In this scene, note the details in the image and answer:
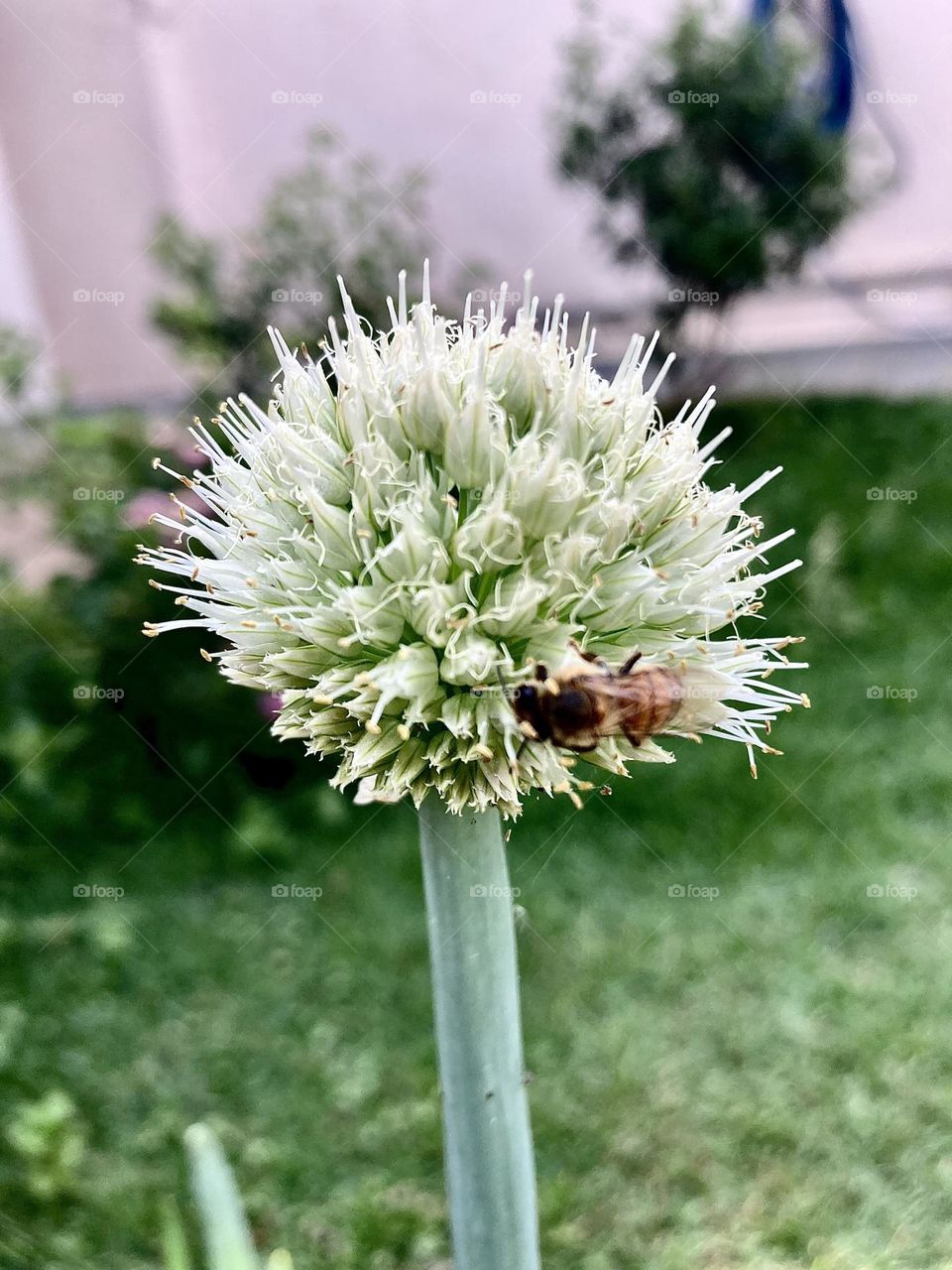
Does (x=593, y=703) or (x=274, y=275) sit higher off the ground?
(x=274, y=275)

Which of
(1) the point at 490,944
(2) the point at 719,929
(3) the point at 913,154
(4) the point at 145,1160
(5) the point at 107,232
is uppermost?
(3) the point at 913,154

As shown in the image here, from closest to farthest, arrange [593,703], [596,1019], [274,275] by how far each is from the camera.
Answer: [593,703], [596,1019], [274,275]

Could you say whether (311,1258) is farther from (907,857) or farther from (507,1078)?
(907,857)

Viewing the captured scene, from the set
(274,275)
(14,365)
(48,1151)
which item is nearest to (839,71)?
(274,275)

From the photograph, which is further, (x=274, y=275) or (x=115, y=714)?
(x=274, y=275)

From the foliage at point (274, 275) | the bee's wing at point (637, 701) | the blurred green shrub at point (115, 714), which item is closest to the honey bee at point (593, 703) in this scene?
the bee's wing at point (637, 701)

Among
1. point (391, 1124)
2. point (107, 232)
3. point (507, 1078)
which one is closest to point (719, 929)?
point (391, 1124)

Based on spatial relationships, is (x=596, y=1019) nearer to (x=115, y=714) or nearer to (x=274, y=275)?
(x=115, y=714)
